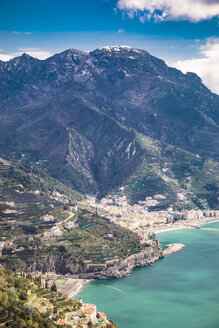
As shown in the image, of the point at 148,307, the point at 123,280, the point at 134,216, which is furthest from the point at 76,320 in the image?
the point at 134,216

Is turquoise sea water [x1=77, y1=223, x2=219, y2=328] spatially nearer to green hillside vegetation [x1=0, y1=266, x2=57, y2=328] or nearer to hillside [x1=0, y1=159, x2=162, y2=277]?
hillside [x1=0, y1=159, x2=162, y2=277]

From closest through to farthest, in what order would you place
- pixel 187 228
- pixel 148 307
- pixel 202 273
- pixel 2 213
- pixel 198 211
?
pixel 148 307, pixel 202 273, pixel 2 213, pixel 187 228, pixel 198 211

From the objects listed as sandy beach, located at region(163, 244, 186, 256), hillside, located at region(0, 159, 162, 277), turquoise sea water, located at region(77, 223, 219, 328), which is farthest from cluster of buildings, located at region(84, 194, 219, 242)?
turquoise sea water, located at region(77, 223, 219, 328)

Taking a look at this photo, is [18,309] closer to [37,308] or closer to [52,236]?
[37,308]

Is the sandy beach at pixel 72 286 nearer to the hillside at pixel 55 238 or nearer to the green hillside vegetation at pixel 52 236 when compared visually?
the hillside at pixel 55 238

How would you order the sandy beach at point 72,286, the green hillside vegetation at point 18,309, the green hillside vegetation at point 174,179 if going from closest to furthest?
the green hillside vegetation at point 18,309
the sandy beach at point 72,286
the green hillside vegetation at point 174,179

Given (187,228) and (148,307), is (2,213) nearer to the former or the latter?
(148,307)

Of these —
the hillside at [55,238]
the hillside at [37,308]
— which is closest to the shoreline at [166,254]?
the hillside at [55,238]

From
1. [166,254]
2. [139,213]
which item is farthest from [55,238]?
[139,213]
